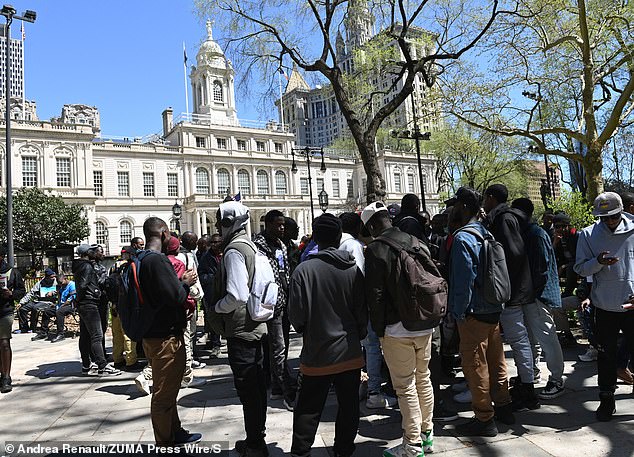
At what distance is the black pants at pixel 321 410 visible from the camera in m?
3.01

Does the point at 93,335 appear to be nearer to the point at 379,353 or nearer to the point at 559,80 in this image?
the point at 379,353

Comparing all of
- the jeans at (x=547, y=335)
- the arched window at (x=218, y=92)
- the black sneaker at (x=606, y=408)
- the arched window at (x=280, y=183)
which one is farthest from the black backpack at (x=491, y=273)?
the arched window at (x=218, y=92)

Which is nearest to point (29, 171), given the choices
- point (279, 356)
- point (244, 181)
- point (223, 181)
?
point (223, 181)

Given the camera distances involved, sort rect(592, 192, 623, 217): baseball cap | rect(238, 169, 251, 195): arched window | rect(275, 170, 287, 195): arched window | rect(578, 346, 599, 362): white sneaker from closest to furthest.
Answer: rect(592, 192, 623, 217): baseball cap → rect(578, 346, 599, 362): white sneaker → rect(238, 169, 251, 195): arched window → rect(275, 170, 287, 195): arched window

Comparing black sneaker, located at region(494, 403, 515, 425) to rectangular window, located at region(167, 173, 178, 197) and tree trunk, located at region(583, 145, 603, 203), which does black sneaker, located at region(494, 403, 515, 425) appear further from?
rectangular window, located at region(167, 173, 178, 197)

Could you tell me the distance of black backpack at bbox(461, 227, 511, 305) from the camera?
11.4ft

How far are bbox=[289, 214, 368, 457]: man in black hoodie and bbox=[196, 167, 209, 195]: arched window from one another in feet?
175

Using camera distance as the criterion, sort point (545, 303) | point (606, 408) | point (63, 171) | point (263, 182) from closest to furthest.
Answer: point (606, 408) → point (545, 303) → point (63, 171) → point (263, 182)

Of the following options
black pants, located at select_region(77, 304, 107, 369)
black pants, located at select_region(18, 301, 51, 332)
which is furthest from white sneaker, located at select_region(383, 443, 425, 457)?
black pants, located at select_region(18, 301, 51, 332)

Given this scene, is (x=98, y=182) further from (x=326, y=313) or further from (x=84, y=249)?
(x=326, y=313)

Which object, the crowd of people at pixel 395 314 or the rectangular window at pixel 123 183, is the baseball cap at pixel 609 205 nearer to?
the crowd of people at pixel 395 314

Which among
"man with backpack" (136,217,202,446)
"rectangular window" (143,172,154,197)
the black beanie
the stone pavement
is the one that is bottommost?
the stone pavement

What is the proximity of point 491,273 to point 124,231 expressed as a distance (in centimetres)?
5215

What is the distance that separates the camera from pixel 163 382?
3.43 meters
